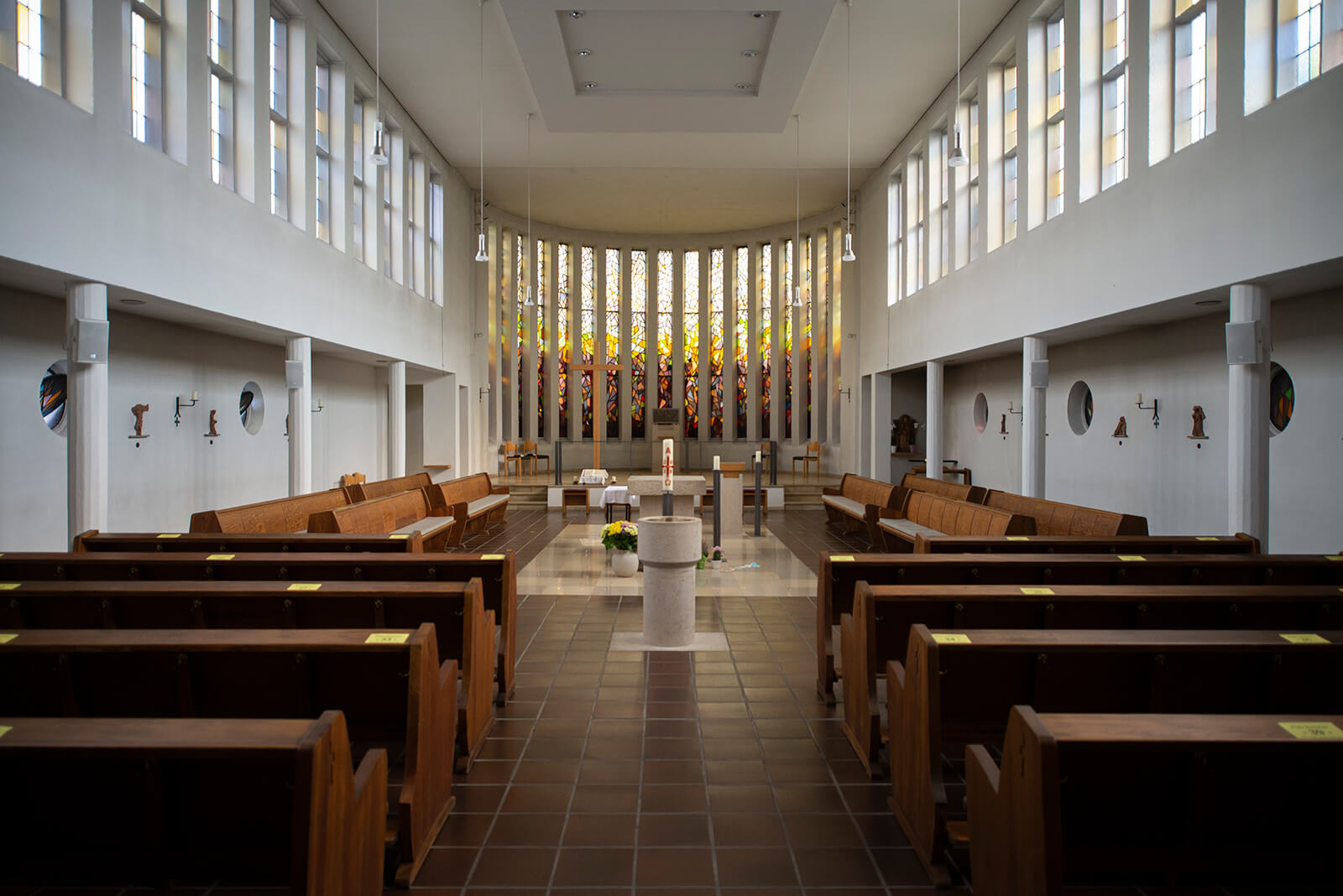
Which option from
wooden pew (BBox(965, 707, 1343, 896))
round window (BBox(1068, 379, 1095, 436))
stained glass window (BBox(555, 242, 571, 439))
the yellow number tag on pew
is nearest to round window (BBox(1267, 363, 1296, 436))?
round window (BBox(1068, 379, 1095, 436))

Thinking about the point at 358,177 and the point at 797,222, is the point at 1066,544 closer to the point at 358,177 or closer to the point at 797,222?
the point at 358,177

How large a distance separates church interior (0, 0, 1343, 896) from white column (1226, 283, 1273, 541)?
3cm

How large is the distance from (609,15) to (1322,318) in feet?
24.6

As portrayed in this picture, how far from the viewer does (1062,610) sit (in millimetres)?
3391

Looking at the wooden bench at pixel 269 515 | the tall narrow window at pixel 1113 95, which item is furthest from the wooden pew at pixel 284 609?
the tall narrow window at pixel 1113 95

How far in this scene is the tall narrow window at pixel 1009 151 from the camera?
34.1 feet

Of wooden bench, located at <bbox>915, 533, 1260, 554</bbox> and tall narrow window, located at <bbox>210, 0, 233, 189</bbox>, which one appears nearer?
wooden bench, located at <bbox>915, 533, 1260, 554</bbox>

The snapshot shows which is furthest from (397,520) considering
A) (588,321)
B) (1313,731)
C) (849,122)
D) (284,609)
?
(588,321)

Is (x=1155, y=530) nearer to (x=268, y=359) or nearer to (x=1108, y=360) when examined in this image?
(x=1108, y=360)

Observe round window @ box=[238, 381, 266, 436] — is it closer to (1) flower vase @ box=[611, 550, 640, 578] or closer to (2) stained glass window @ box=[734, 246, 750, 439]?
(1) flower vase @ box=[611, 550, 640, 578]

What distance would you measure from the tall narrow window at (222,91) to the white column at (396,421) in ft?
16.8

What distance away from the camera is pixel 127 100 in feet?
21.6

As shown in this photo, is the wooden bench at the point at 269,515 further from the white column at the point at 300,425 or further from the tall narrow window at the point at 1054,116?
the tall narrow window at the point at 1054,116

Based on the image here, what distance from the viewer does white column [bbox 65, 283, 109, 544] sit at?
5.80 metres
